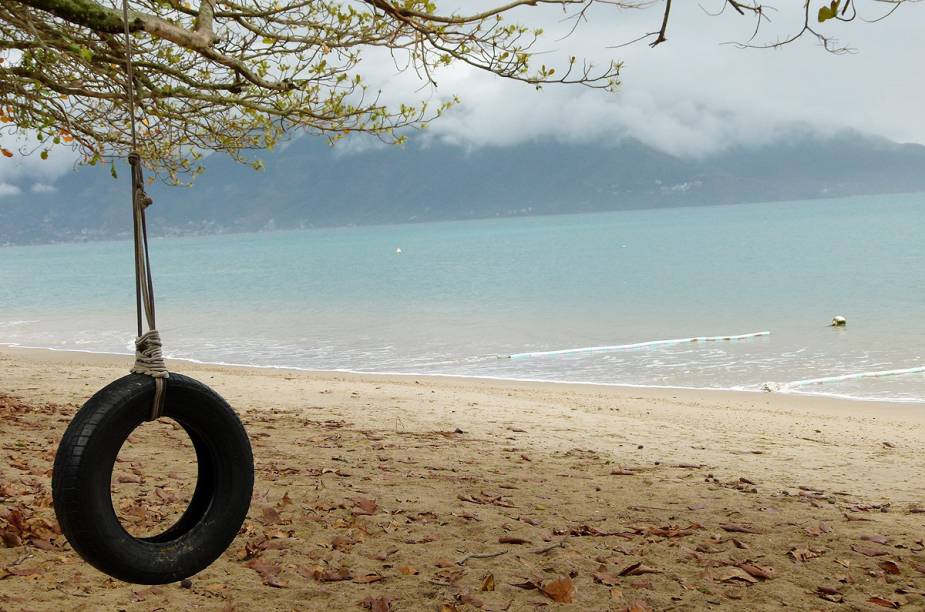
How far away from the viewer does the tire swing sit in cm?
268

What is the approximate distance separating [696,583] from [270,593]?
2.15 m

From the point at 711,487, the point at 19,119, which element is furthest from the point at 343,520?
the point at 19,119

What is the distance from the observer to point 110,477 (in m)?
2.67

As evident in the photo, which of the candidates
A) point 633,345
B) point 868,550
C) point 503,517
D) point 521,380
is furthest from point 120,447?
point 633,345

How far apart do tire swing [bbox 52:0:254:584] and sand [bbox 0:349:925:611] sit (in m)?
0.94

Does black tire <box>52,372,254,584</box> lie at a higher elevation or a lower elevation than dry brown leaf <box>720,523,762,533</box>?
higher

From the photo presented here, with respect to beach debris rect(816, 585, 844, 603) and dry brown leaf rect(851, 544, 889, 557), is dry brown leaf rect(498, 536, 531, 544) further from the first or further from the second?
dry brown leaf rect(851, 544, 889, 557)

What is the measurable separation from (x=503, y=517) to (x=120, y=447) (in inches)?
119

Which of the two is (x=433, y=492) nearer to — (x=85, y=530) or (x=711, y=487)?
(x=711, y=487)

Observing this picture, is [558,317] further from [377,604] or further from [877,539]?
[377,604]

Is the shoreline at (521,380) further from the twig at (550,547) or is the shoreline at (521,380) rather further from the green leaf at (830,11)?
the green leaf at (830,11)

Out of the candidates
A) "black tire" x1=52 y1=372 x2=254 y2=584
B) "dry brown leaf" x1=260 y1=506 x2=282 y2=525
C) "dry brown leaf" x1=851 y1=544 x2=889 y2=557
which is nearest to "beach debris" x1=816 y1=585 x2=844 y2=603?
"dry brown leaf" x1=851 y1=544 x2=889 y2=557

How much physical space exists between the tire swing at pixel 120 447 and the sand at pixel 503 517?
0.94 metres

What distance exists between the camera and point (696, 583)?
4262 mm
